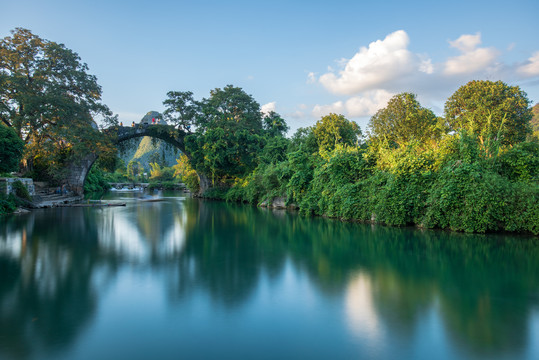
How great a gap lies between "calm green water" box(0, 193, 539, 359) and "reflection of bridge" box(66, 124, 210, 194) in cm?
1760

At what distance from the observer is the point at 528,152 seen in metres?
10.8

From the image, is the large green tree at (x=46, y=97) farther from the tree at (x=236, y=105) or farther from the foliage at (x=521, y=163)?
the foliage at (x=521, y=163)

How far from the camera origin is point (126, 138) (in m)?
27.7

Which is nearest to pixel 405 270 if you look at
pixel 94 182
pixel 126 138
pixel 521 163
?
pixel 521 163

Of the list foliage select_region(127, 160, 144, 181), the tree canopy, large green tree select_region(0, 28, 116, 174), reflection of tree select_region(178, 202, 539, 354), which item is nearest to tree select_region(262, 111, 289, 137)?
the tree canopy

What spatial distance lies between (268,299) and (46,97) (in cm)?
2056

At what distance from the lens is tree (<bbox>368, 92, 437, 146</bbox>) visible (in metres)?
19.4

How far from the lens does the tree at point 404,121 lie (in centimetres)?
1944

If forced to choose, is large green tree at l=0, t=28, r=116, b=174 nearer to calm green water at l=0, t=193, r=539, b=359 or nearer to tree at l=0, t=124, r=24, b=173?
tree at l=0, t=124, r=24, b=173

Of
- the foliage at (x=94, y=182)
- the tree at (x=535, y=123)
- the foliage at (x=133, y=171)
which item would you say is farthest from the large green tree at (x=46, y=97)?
the foliage at (x=133, y=171)

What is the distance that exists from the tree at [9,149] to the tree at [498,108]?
20.4 metres

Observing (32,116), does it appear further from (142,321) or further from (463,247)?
(463,247)

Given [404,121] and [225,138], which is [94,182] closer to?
[225,138]

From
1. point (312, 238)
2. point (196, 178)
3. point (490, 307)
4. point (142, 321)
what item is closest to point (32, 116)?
point (196, 178)
